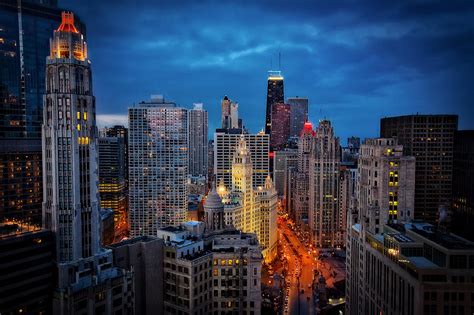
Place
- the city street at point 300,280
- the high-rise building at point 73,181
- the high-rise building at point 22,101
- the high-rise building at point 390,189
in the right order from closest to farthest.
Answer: the high-rise building at point 73,181, the high-rise building at point 390,189, the high-rise building at point 22,101, the city street at point 300,280

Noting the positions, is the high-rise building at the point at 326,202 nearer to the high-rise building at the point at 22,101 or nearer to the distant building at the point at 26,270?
the high-rise building at the point at 22,101

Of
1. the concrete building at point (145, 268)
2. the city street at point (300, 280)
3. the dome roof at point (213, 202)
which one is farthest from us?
the city street at point (300, 280)

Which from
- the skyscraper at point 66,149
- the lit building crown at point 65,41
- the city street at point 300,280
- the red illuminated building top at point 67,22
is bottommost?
the city street at point 300,280

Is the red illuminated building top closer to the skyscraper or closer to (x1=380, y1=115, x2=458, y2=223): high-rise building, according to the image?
the skyscraper

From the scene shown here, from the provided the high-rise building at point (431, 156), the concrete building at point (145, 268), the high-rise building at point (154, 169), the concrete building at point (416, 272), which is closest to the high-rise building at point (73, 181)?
the concrete building at point (145, 268)

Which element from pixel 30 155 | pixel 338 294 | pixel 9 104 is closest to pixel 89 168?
pixel 30 155

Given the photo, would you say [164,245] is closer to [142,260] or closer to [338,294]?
[142,260]
